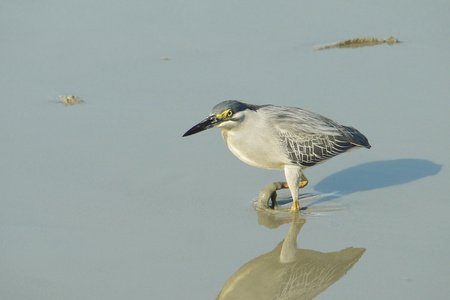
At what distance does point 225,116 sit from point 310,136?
100cm

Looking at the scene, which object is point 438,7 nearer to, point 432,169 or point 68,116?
point 432,169

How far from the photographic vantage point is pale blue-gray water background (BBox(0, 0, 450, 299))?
19.9ft

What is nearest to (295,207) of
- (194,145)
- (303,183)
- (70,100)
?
(303,183)

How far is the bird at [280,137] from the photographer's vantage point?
6895 mm

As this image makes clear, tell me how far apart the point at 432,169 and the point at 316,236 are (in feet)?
5.96

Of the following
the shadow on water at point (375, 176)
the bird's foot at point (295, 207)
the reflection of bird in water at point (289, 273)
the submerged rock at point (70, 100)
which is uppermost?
the submerged rock at point (70, 100)

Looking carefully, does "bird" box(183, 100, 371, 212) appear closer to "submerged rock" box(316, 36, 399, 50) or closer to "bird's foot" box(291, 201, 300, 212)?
"bird's foot" box(291, 201, 300, 212)

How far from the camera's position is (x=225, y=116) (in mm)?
6840

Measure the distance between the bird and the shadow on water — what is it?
0.36 metres

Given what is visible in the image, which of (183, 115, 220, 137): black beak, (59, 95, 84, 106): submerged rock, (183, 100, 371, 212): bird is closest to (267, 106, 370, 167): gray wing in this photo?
(183, 100, 371, 212): bird

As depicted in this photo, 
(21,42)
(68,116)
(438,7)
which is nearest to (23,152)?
(68,116)

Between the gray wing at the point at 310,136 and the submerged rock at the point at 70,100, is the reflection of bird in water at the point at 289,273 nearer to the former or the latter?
the gray wing at the point at 310,136

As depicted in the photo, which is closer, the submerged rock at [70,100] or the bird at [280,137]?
the bird at [280,137]

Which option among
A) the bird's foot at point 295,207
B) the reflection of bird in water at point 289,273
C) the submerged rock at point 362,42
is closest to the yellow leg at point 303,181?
the bird's foot at point 295,207
